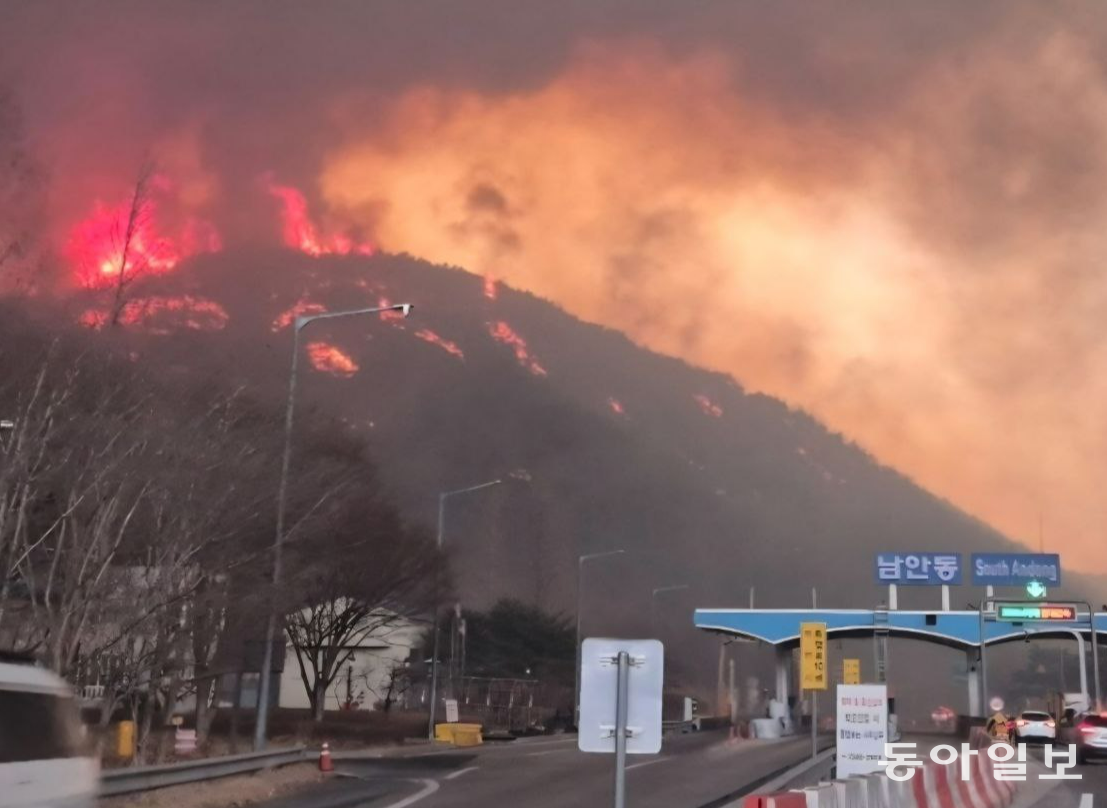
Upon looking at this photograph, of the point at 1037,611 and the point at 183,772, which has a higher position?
the point at 1037,611

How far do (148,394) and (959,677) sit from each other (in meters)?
66.7

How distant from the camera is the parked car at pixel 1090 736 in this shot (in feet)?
124

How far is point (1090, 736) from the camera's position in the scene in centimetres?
3812

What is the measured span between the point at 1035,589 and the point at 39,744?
80.2 metres

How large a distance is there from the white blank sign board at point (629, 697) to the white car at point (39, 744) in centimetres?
469

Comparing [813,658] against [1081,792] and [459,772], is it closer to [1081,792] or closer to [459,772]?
[1081,792]

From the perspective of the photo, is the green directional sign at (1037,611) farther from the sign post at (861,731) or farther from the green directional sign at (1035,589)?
the sign post at (861,731)

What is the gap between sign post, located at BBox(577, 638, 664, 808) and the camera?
8.86m

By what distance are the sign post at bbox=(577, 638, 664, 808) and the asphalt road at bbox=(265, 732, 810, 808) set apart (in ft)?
47.5

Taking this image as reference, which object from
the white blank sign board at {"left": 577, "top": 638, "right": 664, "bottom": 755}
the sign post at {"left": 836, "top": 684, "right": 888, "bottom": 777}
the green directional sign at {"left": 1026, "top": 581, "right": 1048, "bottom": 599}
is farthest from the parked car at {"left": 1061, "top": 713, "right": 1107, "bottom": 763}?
the green directional sign at {"left": 1026, "top": 581, "right": 1048, "bottom": 599}

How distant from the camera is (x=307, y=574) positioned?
38.2 metres

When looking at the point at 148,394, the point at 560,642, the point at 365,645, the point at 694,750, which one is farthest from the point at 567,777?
the point at 560,642

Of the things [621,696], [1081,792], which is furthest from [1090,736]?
[621,696]

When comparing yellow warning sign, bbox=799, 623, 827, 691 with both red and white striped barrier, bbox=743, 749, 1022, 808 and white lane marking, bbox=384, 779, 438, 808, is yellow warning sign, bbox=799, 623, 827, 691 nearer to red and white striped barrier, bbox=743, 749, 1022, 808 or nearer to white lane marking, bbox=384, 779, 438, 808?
red and white striped barrier, bbox=743, 749, 1022, 808
